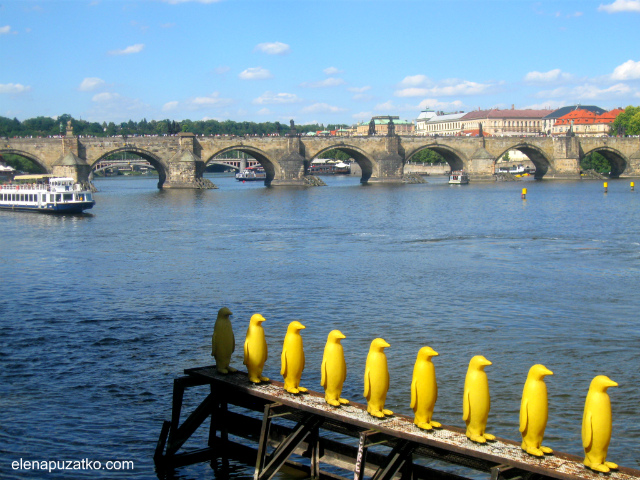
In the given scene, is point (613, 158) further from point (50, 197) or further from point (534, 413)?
point (534, 413)

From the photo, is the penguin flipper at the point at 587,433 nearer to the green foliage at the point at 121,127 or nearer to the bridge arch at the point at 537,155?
the bridge arch at the point at 537,155

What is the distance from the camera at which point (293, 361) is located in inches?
339

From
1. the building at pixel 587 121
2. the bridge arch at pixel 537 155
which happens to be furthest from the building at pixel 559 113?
the bridge arch at pixel 537 155

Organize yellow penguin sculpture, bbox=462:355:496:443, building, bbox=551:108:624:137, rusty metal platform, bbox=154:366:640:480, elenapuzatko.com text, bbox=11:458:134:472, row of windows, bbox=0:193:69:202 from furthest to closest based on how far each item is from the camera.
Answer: building, bbox=551:108:624:137, row of windows, bbox=0:193:69:202, elenapuzatko.com text, bbox=11:458:134:472, yellow penguin sculpture, bbox=462:355:496:443, rusty metal platform, bbox=154:366:640:480

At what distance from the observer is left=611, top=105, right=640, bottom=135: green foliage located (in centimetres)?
11374

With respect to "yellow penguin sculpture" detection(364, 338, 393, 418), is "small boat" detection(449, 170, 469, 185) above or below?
above

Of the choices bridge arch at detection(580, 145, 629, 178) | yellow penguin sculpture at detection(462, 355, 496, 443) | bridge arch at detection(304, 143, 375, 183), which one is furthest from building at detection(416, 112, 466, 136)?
yellow penguin sculpture at detection(462, 355, 496, 443)

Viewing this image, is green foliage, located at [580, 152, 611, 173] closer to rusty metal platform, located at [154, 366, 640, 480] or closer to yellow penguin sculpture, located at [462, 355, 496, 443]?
rusty metal platform, located at [154, 366, 640, 480]

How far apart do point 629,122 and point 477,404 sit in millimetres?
121534

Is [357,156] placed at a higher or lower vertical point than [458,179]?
higher

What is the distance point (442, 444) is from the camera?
7078 mm

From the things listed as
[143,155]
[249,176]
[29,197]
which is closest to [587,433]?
[29,197]

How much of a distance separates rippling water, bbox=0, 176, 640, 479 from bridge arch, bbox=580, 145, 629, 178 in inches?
2197

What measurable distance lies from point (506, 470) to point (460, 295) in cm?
1230
